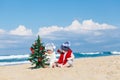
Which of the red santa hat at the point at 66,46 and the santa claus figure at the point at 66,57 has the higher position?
the red santa hat at the point at 66,46

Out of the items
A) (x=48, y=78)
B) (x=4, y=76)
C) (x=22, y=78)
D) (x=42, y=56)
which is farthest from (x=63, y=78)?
(x=42, y=56)

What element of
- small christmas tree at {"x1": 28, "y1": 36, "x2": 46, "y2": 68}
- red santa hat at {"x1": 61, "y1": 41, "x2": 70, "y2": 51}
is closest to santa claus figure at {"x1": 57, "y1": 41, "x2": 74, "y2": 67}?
red santa hat at {"x1": 61, "y1": 41, "x2": 70, "y2": 51}

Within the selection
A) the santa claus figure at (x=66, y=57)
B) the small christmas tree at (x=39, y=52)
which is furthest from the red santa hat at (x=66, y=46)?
the small christmas tree at (x=39, y=52)

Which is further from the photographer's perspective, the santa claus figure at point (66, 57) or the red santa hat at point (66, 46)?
the red santa hat at point (66, 46)

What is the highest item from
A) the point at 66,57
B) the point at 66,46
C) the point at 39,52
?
the point at 66,46

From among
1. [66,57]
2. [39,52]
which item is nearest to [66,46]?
[66,57]

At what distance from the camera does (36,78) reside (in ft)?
49.1

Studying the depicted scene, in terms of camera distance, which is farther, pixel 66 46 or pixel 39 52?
pixel 66 46

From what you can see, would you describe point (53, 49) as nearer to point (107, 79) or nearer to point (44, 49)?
point (44, 49)

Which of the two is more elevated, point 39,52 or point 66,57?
point 39,52

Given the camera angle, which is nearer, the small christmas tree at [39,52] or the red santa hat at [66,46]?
the small christmas tree at [39,52]

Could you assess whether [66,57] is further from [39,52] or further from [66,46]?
[39,52]

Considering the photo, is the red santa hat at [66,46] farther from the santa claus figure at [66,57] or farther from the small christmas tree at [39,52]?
the small christmas tree at [39,52]

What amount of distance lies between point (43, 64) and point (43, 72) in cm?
238
